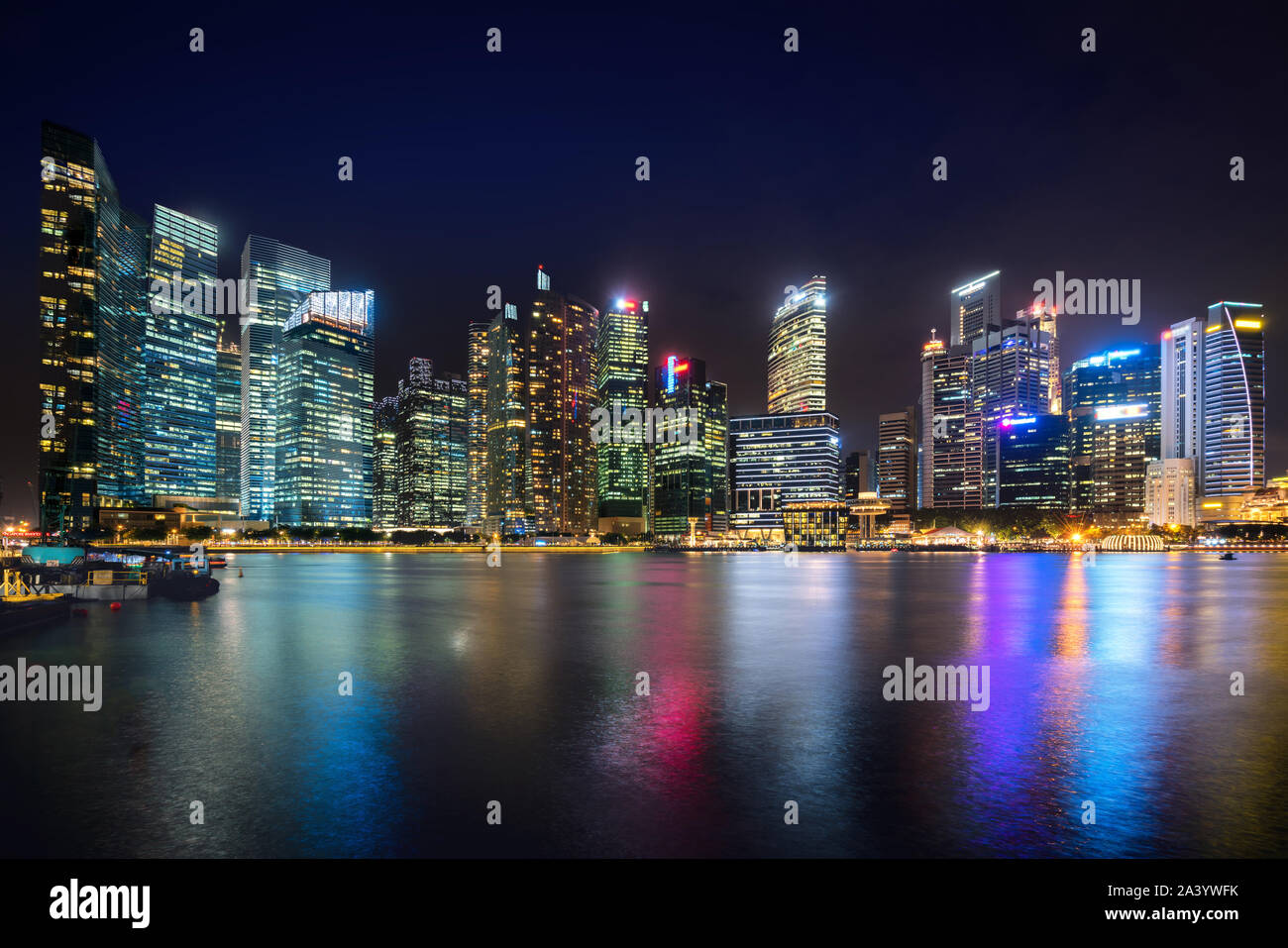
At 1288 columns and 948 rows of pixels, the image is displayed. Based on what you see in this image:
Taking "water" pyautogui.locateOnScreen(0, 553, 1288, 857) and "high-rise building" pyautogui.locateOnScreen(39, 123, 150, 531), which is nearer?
"water" pyautogui.locateOnScreen(0, 553, 1288, 857)

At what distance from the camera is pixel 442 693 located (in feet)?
75.6

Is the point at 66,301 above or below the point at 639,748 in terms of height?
above

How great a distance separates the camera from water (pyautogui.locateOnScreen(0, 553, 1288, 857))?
12.2m

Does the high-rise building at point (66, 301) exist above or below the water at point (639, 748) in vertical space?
above

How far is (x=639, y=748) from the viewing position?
667 inches

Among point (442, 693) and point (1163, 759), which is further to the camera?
point (442, 693)

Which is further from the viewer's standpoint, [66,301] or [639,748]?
[66,301]

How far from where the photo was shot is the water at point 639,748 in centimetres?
1223

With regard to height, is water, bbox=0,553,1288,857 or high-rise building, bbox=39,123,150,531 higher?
high-rise building, bbox=39,123,150,531

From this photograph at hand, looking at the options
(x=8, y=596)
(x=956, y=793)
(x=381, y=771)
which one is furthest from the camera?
(x=8, y=596)
